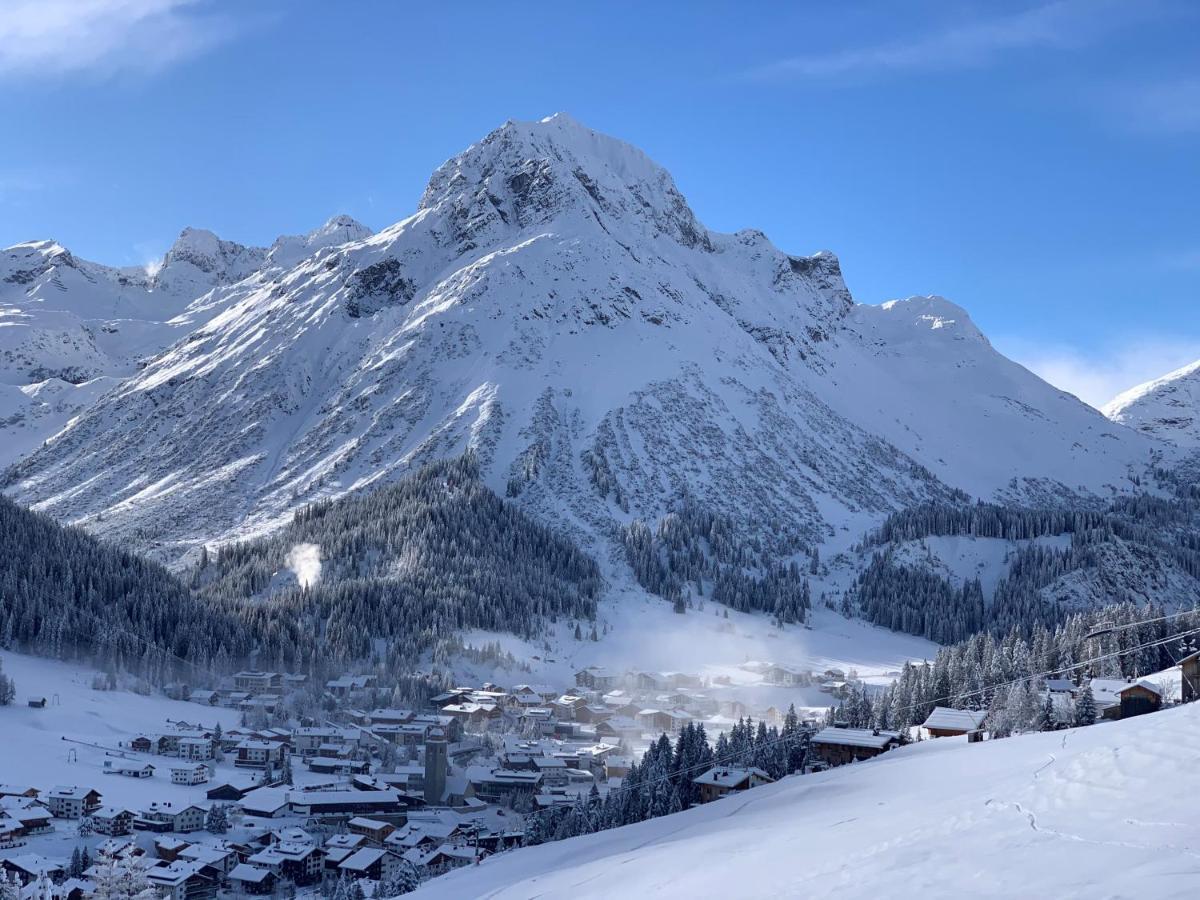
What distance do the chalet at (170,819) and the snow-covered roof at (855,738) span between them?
42.7m

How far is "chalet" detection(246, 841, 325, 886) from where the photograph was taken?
65.6 m

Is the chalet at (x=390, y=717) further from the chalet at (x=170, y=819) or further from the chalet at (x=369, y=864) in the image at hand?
the chalet at (x=369, y=864)

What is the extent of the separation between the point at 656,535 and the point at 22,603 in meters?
94.4

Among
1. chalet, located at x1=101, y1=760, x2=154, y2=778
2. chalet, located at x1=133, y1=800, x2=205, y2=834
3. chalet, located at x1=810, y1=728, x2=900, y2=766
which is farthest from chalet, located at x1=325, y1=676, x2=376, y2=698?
chalet, located at x1=810, y1=728, x2=900, y2=766

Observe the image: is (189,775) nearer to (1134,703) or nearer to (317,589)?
(317,589)

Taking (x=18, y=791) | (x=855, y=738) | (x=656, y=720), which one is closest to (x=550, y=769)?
(x=656, y=720)

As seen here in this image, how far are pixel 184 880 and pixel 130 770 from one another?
96.8ft

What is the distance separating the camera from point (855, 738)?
58.9m

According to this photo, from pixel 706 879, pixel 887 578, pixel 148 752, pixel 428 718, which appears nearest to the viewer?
pixel 706 879

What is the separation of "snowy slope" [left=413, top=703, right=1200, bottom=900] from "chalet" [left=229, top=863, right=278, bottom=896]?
30.6 meters

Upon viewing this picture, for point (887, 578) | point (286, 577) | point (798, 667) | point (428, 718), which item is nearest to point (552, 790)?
point (428, 718)

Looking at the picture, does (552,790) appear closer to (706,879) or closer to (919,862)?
(706,879)

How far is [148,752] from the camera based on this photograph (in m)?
94.6

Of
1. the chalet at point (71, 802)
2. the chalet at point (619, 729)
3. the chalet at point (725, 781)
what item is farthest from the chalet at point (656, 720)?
the chalet at point (71, 802)
